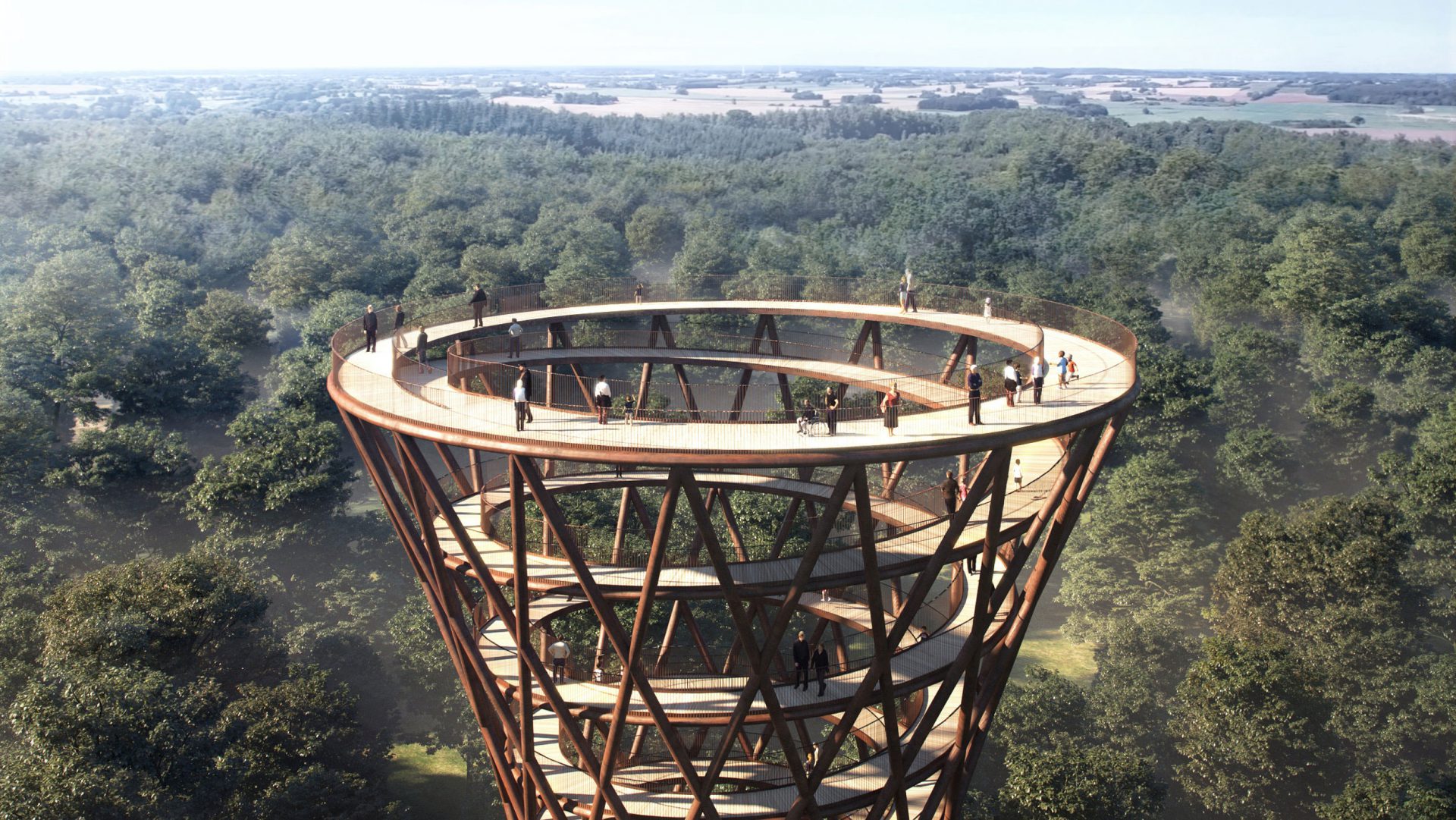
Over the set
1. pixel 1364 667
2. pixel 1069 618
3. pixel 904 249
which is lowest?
pixel 1069 618

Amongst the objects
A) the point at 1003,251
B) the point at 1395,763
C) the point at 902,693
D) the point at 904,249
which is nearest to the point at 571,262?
the point at 904,249

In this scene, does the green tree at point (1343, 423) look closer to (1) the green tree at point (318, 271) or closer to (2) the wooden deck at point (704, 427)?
(2) the wooden deck at point (704, 427)

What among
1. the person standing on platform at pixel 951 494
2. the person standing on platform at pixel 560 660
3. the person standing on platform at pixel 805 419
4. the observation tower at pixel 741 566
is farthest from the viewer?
the person standing on platform at pixel 560 660

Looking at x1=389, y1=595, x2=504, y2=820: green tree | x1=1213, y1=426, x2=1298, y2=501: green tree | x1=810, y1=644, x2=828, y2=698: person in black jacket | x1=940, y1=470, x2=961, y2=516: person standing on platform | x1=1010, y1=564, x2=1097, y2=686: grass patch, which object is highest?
x1=940, y1=470, x2=961, y2=516: person standing on platform

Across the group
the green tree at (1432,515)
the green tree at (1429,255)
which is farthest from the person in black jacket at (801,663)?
the green tree at (1429,255)

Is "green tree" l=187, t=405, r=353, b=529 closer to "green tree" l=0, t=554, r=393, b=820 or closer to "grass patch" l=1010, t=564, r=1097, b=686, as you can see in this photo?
"green tree" l=0, t=554, r=393, b=820

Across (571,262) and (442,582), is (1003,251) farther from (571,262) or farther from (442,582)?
(442,582)

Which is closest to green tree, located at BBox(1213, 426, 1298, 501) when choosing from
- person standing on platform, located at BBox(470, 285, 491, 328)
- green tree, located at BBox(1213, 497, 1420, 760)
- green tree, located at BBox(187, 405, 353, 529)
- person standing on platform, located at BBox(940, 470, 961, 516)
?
green tree, located at BBox(1213, 497, 1420, 760)
